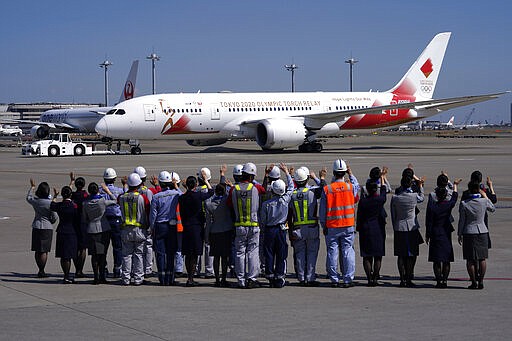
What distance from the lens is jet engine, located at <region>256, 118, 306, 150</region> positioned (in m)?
47.2

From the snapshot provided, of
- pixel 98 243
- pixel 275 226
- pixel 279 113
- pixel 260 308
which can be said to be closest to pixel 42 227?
pixel 98 243

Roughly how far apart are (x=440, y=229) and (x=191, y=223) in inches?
137

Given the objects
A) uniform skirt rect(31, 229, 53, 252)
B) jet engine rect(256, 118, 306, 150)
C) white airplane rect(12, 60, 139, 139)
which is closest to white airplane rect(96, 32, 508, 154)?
jet engine rect(256, 118, 306, 150)

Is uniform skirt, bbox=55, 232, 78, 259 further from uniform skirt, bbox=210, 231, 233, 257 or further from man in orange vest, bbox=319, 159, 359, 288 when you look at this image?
man in orange vest, bbox=319, 159, 359, 288

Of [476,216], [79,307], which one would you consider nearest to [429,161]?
[476,216]

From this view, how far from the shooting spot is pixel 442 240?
448 inches

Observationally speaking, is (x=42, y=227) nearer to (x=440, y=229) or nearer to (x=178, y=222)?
(x=178, y=222)

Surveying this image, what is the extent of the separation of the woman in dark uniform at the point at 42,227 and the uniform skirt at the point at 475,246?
596 centimetres

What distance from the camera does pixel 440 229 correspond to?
11438 mm

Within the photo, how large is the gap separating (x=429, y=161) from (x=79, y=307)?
3012 cm

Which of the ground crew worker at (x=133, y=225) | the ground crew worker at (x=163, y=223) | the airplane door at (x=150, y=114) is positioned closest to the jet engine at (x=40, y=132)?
the airplane door at (x=150, y=114)

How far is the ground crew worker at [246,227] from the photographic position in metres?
11.5

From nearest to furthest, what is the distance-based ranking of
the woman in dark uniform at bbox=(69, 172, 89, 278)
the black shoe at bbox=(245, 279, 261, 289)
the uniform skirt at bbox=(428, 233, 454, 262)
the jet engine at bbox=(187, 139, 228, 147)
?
the uniform skirt at bbox=(428, 233, 454, 262) → the black shoe at bbox=(245, 279, 261, 289) → the woman in dark uniform at bbox=(69, 172, 89, 278) → the jet engine at bbox=(187, 139, 228, 147)

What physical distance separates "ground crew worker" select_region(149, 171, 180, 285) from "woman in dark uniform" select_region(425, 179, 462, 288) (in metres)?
3.59
